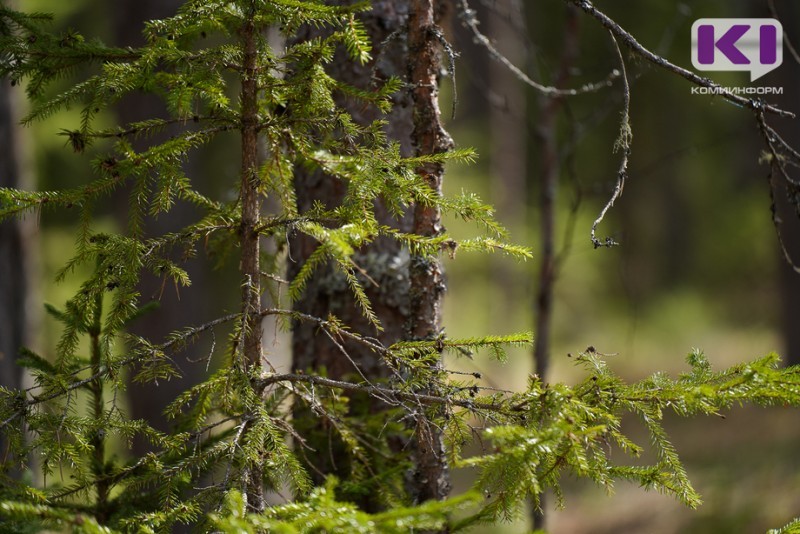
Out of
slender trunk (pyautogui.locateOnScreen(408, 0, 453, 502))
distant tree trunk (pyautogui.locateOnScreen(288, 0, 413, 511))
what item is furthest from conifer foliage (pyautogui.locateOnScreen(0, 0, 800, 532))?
distant tree trunk (pyautogui.locateOnScreen(288, 0, 413, 511))

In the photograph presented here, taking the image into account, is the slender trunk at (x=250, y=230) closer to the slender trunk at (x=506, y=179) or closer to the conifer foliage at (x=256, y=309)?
the conifer foliage at (x=256, y=309)

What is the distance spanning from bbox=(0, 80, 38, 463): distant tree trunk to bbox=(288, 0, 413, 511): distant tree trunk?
3.40 m

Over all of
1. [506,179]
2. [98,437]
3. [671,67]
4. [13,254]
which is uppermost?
[506,179]

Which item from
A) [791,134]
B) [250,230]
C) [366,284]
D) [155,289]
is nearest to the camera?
[250,230]

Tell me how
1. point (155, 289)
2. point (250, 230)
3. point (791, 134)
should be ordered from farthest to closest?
point (791, 134), point (155, 289), point (250, 230)

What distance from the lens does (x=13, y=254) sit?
5957 millimetres

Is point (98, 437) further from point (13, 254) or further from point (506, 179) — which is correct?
point (506, 179)

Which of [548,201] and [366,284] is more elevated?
[548,201]

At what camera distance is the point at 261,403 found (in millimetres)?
2117

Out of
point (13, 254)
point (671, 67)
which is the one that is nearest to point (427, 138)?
point (671, 67)

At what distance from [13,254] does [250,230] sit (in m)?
4.71

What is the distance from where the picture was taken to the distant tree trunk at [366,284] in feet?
10.5

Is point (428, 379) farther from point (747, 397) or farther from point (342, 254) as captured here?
point (747, 397)

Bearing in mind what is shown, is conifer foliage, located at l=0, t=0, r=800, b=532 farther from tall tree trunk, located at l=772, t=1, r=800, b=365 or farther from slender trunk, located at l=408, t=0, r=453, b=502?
tall tree trunk, located at l=772, t=1, r=800, b=365
